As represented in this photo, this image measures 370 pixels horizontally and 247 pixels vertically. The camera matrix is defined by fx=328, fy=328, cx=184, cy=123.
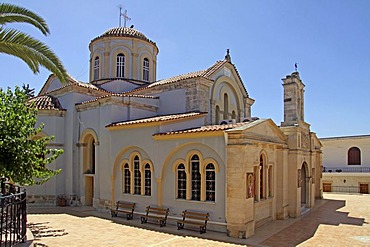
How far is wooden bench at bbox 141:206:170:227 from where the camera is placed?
13.4m

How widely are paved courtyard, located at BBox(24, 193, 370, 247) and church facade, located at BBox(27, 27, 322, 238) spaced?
0.83 meters

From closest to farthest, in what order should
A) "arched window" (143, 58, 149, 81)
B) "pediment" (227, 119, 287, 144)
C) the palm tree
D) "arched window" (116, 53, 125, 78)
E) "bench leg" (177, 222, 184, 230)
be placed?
1. the palm tree
2. "pediment" (227, 119, 287, 144)
3. "bench leg" (177, 222, 184, 230)
4. "arched window" (116, 53, 125, 78)
5. "arched window" (143, 58, 149, 81)

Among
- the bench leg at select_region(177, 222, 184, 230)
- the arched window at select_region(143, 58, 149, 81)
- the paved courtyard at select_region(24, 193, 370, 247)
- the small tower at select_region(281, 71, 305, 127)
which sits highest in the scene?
the arched window at select_region(143, 58, 149, 81)

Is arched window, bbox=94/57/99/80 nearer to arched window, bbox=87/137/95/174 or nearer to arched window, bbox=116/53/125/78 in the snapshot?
arched window, bbox=116/53/125/78

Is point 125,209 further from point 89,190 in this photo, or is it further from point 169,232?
point 89,190

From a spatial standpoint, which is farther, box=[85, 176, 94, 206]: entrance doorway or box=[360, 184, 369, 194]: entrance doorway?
box=[360, 184, 369, 194]: entrance doorway

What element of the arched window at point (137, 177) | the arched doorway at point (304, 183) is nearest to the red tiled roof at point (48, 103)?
the arched window at point (137, 177)

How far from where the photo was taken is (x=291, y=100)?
1661cm

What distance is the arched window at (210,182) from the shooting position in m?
12.9

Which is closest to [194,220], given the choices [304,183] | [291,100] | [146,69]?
[291,100]

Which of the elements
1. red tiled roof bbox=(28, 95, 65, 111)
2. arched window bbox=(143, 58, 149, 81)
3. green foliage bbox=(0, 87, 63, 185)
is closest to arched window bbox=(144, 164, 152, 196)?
green foliage bbox=(0, 87, 63, 185)

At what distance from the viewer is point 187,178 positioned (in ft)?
44.2

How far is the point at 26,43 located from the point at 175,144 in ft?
22.2

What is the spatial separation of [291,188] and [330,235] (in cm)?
388
